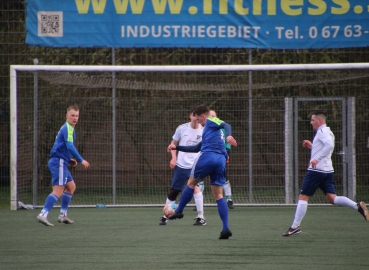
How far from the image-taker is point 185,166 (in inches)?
483

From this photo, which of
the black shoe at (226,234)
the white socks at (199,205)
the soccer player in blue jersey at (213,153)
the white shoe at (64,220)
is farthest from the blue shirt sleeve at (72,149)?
the black shoe at (226,234)

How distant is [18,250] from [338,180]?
9.57m

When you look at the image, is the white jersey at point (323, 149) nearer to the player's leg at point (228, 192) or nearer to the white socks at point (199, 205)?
the white socks at point (199, 205)

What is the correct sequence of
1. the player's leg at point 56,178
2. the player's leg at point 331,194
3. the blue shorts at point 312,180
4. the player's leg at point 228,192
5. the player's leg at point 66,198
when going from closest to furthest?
the blue shorts at point 312,180 → the player's leg at point 331,194 → the player's leg at point 56,178 → the player's leg at point 66,198 → the player's leg at point 228,192

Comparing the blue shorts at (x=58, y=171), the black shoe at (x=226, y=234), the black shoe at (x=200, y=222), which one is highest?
the blue shorts at (x=58, y=171)

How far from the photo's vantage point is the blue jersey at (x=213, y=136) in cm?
988

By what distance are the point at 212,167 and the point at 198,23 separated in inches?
260

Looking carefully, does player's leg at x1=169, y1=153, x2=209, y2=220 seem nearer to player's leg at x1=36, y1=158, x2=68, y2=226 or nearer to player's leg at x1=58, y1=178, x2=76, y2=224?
player's leg at x1=36, y1=158, x2=68, y2=226


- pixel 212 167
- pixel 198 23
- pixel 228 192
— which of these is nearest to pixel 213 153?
pixel 212 167

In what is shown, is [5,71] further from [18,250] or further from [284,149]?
[18,250]

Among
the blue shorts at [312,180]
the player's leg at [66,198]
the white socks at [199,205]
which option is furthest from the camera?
the player's leg at [66,198]

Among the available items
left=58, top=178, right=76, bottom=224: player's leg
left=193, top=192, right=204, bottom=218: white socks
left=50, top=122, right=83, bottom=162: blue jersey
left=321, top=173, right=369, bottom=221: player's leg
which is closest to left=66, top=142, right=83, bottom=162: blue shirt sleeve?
left=50, top=122, right=83, bottom=162: blue jersey

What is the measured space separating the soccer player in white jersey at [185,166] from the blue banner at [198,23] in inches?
149

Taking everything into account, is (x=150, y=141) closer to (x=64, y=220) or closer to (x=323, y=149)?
(x=64, y=220)
